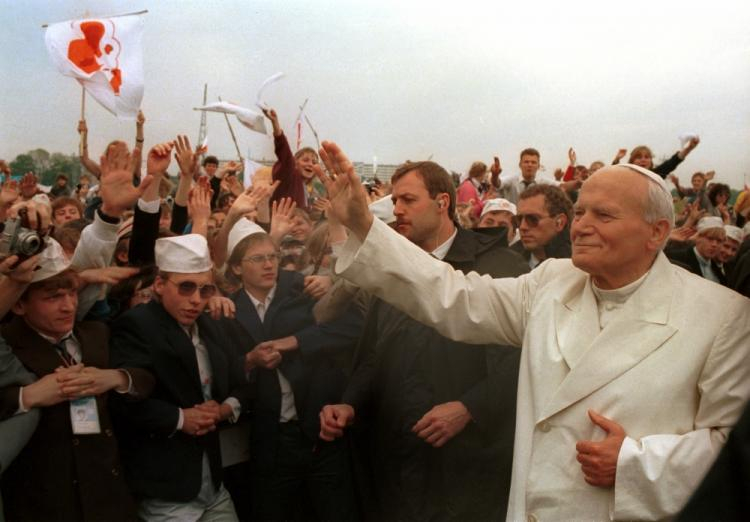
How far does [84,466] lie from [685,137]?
532 centimetres

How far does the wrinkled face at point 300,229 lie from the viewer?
14.6 ft

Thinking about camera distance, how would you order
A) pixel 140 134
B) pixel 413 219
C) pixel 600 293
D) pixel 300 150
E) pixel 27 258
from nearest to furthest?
pixel 600 293, pixel 27 258, pixel 413 219, pixel 140 134, pixel 300 150

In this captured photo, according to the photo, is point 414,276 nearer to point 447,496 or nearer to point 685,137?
point 447,496

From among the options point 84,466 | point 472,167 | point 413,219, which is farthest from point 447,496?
point 472,167

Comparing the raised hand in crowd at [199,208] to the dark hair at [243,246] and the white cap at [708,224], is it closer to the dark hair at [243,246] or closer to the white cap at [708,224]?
the dark hair at [243,246]

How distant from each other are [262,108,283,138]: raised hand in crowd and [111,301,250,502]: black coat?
1607 mm

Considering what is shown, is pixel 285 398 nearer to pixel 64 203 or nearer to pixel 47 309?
pixel 47 309

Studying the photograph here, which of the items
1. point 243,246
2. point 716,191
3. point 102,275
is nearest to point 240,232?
point 243,246

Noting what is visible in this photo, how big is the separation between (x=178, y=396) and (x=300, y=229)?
1727 mm

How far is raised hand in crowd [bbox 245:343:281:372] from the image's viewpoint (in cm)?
341

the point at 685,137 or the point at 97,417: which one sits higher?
the point at 685,137

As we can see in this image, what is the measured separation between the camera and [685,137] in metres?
5.92

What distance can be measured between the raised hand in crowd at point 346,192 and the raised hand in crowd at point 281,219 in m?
1.58

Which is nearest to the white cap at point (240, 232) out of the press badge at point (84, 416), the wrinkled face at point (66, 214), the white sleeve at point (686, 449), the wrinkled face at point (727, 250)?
the press badge at point (84, 416)
